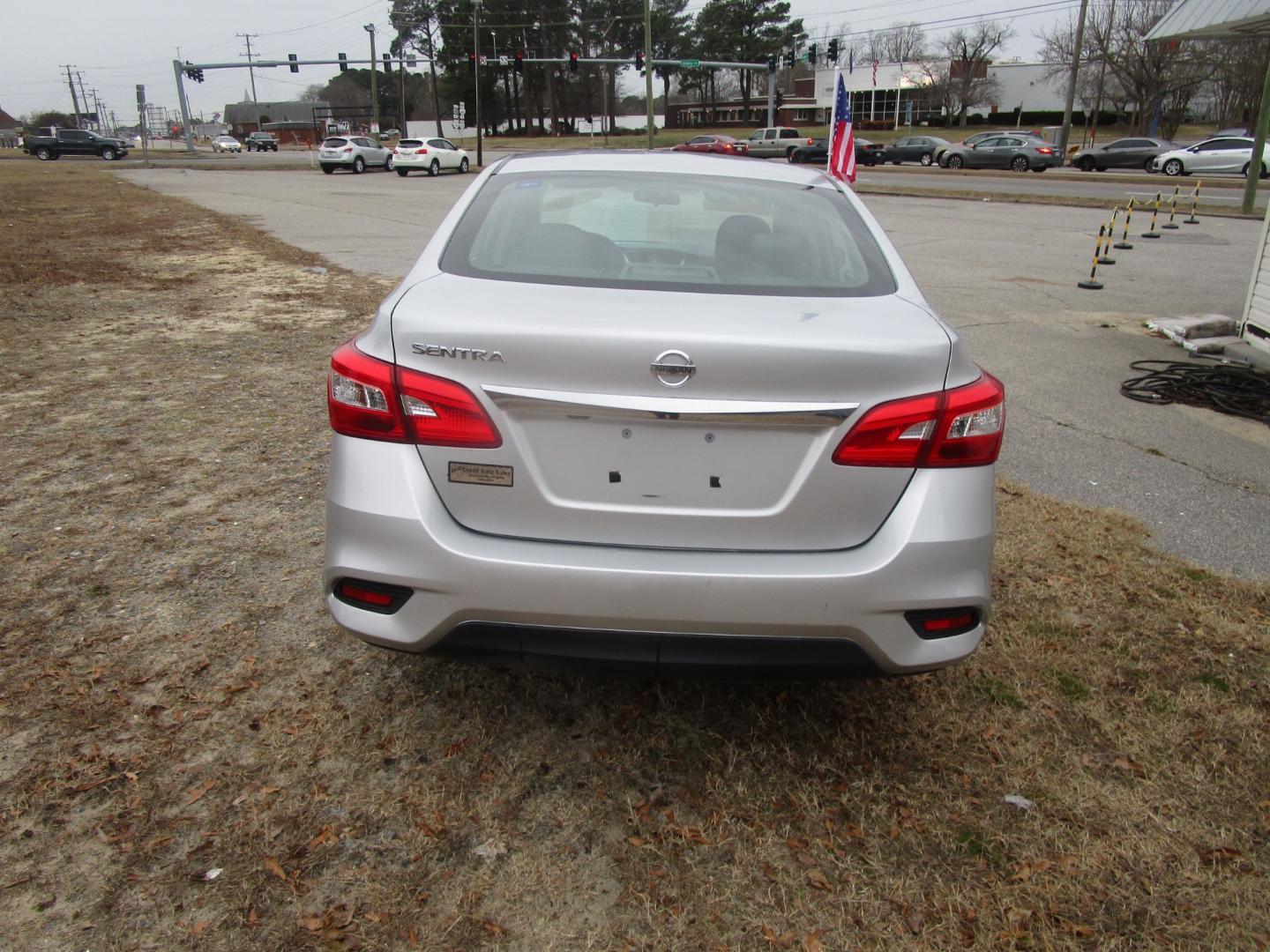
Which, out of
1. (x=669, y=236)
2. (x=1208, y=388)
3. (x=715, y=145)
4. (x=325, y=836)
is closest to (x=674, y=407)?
(x=669, y=236)

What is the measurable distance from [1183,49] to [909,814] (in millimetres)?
65690

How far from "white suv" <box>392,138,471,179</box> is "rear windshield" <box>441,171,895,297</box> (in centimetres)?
3567

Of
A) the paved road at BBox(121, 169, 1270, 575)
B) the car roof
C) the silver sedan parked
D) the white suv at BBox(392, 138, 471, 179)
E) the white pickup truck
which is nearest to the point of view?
the car roof

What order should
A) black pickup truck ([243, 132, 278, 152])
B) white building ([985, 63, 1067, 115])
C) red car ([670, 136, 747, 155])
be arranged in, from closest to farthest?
1. red car ([670, 136, 747, 155])
2. white building ([985, 63, 1067, 115])
3. black pickup truck ([243, 132, 278, 152])

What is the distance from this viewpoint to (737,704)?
9.96 ft

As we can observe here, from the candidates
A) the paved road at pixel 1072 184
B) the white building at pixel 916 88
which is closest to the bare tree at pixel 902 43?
the white building at pixel 916 88

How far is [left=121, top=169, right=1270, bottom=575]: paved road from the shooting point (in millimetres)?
4867

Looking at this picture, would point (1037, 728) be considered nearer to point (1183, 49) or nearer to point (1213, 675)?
point (1213, 675)

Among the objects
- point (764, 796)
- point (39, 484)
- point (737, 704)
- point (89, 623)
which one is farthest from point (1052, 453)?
point (39, 484)

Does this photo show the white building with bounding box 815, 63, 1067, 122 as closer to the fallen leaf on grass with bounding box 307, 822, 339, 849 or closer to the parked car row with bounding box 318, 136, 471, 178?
the parked car row with bounding box 318, 136, 471, 178

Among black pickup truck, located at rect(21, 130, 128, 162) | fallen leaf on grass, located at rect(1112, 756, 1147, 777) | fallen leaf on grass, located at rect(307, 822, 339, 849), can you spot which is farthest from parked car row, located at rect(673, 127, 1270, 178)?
black pickup truck, located at rect(21, 130, 128, 162)

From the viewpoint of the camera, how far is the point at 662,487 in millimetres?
2285

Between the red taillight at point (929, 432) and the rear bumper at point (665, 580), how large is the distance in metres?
0.05

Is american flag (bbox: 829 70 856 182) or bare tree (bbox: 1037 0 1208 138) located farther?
bare tree (bbox: 1037 0 1208 138)
